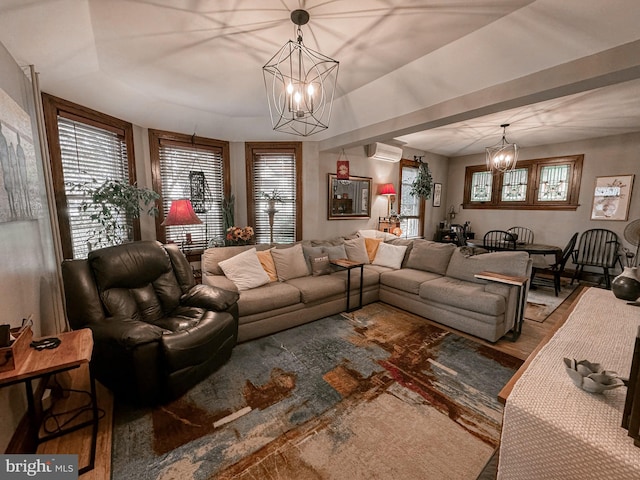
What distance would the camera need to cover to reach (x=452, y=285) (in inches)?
123

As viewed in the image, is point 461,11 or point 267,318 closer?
point 461,11

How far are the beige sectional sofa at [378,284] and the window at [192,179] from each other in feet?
3.09

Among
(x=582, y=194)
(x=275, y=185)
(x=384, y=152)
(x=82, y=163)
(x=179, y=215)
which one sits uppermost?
(x=384, y=152)

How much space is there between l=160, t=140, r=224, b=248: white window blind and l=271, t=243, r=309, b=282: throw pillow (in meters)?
1.31

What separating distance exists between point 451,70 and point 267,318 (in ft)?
9.75

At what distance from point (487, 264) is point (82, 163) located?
4611 mm

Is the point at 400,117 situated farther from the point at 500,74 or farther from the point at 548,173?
the point at 548,173

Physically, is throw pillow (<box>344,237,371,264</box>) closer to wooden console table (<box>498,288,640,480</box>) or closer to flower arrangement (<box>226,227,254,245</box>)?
flower arrangement (<box>226,227,254,245</box>)

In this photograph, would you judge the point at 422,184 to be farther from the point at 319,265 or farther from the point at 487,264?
the point at 319,265

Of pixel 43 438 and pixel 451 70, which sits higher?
pixel 451 70

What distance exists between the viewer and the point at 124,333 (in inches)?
68.4

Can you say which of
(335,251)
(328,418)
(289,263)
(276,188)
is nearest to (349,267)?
(335,251)

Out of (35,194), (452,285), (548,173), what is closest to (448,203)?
(548,173)

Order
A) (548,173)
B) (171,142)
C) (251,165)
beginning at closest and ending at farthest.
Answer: (171,142) → (251,165) → (548,173)
